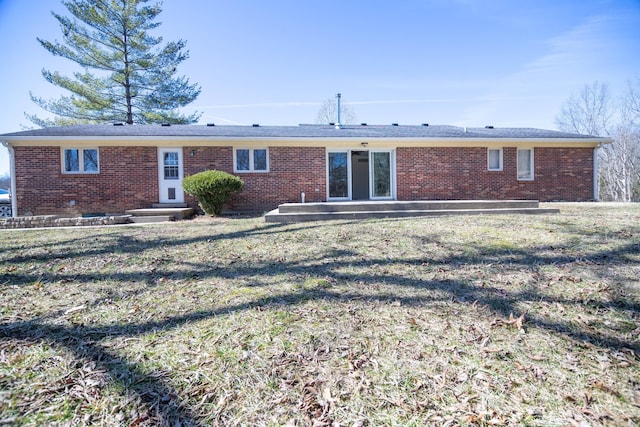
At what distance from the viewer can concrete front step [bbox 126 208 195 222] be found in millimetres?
9797

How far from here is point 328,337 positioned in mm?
2354

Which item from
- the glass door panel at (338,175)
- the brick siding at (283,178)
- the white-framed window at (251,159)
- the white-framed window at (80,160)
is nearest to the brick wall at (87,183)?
the brick siding at (283,178)

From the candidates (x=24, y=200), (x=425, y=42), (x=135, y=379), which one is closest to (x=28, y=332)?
(x=135, y=379)

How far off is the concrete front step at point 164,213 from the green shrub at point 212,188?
664mm

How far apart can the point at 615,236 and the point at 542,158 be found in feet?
30.7

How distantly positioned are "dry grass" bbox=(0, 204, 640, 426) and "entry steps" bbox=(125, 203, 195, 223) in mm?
5473

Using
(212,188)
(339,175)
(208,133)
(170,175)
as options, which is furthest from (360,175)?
(170,175)

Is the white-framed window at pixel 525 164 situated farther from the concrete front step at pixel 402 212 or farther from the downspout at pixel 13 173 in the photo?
the downspout at pixel 13 173

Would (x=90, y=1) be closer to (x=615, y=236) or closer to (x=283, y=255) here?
(x=283, y=255)

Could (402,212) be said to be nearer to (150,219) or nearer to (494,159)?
(494,159)

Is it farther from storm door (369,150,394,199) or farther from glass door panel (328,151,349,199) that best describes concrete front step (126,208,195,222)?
storm door (369,150,394,199)

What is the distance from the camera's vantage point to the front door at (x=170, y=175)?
11.1m

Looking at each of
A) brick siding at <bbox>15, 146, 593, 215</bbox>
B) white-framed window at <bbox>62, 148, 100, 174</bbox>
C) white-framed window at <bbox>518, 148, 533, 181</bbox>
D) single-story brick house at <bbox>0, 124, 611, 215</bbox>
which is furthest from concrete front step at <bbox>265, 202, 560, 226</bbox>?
→ white-framed window at <bbox>62, 148, 100, 174</bbox>

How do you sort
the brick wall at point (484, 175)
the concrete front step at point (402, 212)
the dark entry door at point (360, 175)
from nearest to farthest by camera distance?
the concrete front step at point (402, 212) → the brick wall at point (484, 175) → the dark entry door at point (360, 175)
